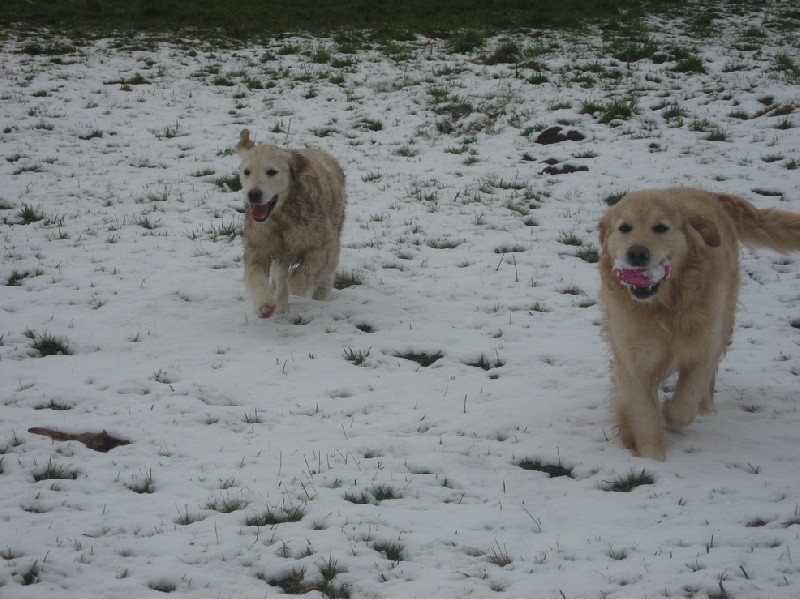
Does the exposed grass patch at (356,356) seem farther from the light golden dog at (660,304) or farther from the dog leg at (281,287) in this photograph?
the light golden dog at (660,304)

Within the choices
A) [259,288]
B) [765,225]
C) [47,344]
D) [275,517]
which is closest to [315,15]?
[259,288]

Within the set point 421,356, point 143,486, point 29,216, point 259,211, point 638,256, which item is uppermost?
point 638,256

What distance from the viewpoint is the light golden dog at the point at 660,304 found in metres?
4.19

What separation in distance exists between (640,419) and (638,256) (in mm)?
947

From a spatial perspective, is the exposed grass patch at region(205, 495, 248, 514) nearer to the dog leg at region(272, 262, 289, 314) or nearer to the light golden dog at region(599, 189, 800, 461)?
the light golden dog at region(599, 189, 800, 461)

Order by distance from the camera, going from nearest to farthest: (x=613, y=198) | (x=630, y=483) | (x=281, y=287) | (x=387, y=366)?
1. (x=630, y=483)
2. (x=387, y=366)
3. (x=281, y=287)
4. (x=613, y=198)

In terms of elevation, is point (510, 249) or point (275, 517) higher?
point (510, 249)

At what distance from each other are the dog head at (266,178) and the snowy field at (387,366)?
94cm

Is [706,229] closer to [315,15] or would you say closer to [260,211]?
[260,211]

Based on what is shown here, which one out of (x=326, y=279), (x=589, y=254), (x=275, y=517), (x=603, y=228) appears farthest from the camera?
(x=589, y=254)

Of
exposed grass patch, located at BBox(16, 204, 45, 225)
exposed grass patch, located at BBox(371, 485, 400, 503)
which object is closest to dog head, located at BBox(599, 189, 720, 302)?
exposed grass patch, located at BBox(371, 485, 400, 503)

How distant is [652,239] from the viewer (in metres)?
4.17

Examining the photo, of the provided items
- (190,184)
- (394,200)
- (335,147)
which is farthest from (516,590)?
(335,147)

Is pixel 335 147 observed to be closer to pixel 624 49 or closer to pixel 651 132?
pixel 651 132
